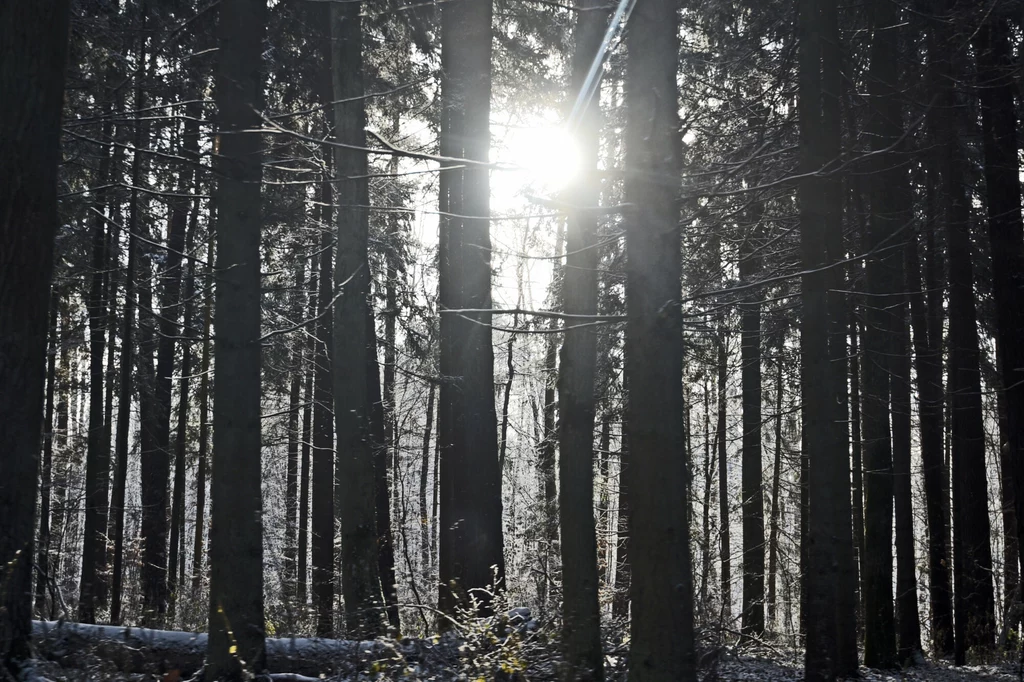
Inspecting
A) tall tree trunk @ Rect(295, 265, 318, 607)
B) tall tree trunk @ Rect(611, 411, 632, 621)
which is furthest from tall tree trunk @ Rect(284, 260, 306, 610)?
tall tree trunk @ Rect(611, 411, 632, 621)

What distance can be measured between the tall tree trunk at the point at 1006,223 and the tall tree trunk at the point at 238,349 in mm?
8851

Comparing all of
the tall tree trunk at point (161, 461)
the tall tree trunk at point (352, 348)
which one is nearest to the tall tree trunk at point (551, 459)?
the tall tree trunk at point (352, 348)

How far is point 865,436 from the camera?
11.3 metres

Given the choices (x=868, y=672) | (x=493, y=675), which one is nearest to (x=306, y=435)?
(x=868, y=672)

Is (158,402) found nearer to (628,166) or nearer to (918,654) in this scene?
(628,166)

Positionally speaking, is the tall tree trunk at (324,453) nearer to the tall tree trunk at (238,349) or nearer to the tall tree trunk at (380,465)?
the tall tree trunk at (380,465)

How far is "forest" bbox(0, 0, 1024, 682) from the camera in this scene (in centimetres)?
609

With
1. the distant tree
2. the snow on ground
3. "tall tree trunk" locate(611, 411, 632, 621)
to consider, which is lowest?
the snow on ground

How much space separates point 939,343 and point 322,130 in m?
11.8

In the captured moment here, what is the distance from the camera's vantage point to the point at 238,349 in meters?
7.56

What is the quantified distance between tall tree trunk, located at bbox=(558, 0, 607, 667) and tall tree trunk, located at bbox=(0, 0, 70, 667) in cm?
441

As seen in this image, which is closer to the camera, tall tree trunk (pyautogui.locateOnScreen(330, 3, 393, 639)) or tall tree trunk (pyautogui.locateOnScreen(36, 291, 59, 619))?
tall tree trunk (pyautogui.locateOnScreen(36, 291, 59, 619))

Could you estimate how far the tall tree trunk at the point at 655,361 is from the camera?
5531 mm

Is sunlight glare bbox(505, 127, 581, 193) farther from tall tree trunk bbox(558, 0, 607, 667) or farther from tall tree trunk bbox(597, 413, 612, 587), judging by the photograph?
tall tree trunk bbox(597, 413, 612, 587)
